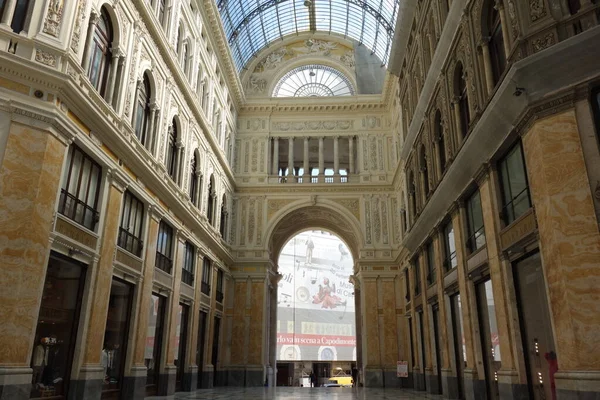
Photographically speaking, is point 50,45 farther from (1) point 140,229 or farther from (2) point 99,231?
(1) point 140,229

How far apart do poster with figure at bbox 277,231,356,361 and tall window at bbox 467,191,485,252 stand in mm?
32029

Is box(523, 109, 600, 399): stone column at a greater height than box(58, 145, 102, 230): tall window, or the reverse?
box(58, 145, 102, 230): tall window

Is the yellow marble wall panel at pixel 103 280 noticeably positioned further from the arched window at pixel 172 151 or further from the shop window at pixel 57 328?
the arched window at pixel 172 151

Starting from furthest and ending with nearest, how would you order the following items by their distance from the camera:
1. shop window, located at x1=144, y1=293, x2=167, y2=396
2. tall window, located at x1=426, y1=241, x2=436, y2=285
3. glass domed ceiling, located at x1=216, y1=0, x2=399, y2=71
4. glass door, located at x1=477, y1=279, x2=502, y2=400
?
1. glass domed ceiling, located at x1=216, y1=0, x2=399, y2=71
2. tall window, located at x1=426, y1=241, x2=436, y2=285
3. shop window, located at x1=144, y1=293, x2=167, y2=396
4. glass door, located at x1=477, y1=279, x2=502, y2=400

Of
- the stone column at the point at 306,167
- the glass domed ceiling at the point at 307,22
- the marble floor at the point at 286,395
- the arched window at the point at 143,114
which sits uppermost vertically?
the glass domed ceiling at the point at 307,22

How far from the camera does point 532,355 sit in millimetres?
9234

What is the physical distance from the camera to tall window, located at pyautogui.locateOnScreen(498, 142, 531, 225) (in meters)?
9.41

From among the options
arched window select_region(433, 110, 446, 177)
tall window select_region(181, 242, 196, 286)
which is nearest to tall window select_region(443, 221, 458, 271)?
arched window select_region(433, 110, 446, 177)

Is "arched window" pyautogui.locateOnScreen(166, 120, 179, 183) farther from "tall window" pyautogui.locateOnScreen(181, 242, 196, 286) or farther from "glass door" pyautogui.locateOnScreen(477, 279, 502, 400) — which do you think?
"glass door" pyautogui.locateOnScreen(477, 279, 502, 400)

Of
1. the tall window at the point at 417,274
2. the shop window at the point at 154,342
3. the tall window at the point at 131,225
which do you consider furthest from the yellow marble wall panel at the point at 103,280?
the tall window at the point at 417,274

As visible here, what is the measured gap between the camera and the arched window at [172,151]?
57.7 ft

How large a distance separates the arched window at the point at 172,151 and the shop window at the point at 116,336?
5.13 metres

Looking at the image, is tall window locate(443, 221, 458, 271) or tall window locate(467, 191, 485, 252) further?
tall window locate(443, 221, 458, 271)

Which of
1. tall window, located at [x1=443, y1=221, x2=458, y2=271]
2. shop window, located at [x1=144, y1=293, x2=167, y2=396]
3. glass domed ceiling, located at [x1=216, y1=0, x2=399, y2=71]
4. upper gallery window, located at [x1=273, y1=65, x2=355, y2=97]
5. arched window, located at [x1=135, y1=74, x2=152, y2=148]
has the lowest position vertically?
shop window, located at [x1=144, y1=293, x2=167, y2=396]
